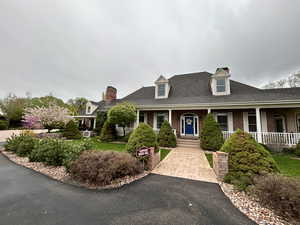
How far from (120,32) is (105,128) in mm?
8426

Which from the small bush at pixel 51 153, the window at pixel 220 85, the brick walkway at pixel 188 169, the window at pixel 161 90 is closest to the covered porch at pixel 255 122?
the window at pixel 220 85

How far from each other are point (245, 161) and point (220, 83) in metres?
9.02

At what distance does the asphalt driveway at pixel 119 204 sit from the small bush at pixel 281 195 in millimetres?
751

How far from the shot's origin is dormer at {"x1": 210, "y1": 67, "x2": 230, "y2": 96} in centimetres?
1073

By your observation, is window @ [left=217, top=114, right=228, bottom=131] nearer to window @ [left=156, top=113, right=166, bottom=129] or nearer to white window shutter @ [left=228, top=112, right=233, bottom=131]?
white window shutter @ [left=228, top=112, right=233, bottom=131]

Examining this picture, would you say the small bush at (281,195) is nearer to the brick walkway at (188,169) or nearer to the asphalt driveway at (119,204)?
the asphalt driveway at (119,204)

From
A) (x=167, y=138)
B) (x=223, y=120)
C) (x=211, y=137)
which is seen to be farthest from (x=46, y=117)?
(x=223, y=120)

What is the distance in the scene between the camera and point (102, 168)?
3.87 meters

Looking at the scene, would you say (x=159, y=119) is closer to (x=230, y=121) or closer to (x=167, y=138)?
(x=167, y=138)

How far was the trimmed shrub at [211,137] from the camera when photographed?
805cm

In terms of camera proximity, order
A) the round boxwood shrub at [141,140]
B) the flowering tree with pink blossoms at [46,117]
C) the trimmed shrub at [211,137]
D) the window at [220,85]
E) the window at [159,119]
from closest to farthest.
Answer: the round boxwood shrub at [141,140] < the trimmed shrub at [211,137] < the window at [220,85] < the window at [159,119] < the flowering tree with pink blossoms at [46,117]

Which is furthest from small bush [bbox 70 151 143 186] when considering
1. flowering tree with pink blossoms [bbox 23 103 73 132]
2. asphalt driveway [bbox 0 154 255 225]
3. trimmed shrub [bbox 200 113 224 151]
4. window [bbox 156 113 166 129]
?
flowering tree with pink blossoms [bbox 23 103 73 132]

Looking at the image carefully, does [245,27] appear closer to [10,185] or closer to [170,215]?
[170,215]

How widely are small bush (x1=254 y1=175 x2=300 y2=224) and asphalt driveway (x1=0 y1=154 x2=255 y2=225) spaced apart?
751 mm
